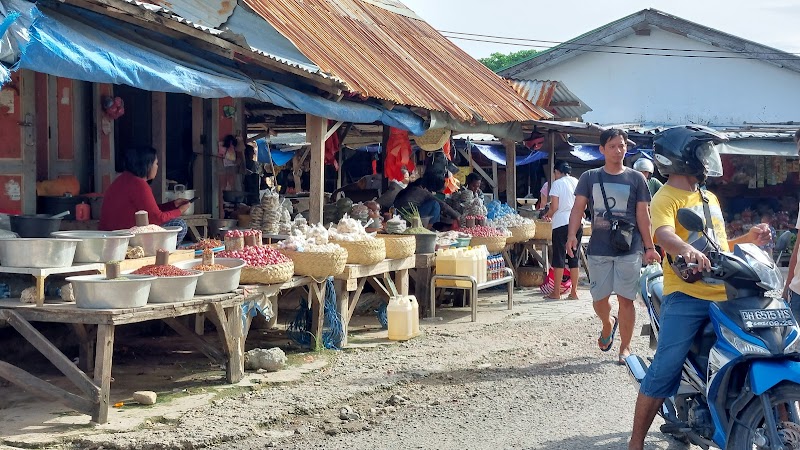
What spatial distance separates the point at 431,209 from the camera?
13117 millimetres

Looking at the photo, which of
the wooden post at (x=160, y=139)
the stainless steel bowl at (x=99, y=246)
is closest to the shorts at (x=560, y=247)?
the wooden post at (x=160, y=139)

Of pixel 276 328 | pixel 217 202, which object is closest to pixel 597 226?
pixel 276 328

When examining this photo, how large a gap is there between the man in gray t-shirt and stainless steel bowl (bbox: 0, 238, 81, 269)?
4328 millimetres

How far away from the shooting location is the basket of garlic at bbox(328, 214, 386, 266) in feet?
31.3

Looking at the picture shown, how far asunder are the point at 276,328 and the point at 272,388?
2.76 m

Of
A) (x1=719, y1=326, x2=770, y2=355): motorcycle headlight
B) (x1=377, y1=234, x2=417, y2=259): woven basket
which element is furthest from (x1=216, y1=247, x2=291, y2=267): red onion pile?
(x1=719, y1=326, x2=770, y2=355): motorcycle headlight

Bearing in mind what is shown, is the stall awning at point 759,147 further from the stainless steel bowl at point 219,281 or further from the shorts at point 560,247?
the stainless steel bowl at point 219,281

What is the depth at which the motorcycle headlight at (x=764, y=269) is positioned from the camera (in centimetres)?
486

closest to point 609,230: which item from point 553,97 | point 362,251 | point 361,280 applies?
point 362,251

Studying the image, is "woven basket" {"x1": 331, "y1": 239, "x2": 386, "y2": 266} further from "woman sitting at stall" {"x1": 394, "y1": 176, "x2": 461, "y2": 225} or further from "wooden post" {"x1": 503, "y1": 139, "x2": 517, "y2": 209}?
"wooden post" {"x1": 503, "y1": 139, "x2": 517, "y2": 209}

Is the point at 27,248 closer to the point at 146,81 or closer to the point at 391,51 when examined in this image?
the point at 146,81

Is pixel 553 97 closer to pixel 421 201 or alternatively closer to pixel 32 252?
pixel 421 201

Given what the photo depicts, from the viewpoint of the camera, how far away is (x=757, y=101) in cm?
2816

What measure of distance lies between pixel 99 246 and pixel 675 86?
25071 millimetres
